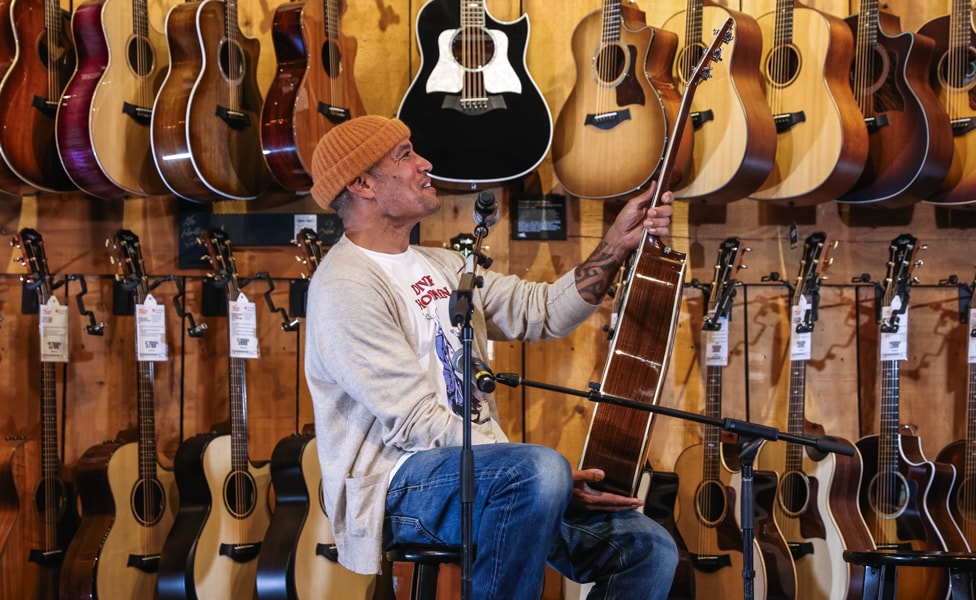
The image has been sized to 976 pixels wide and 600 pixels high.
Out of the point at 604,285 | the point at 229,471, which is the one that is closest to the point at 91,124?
the point at 229,471

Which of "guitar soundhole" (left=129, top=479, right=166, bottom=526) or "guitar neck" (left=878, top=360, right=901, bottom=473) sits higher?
"guitar neck" (left=878, top=360, right=901, bottom=473)

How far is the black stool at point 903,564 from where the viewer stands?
2350 millimetres

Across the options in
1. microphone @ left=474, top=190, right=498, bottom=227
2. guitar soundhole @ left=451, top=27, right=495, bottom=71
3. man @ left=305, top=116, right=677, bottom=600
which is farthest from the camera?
guitar soundhole @ left=451, top=27, right=495, bottom=71

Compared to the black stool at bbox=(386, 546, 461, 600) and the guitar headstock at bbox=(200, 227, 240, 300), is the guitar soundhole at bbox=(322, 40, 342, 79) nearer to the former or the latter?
the guitar headstock at bbox=(200, 227, 240, 300)

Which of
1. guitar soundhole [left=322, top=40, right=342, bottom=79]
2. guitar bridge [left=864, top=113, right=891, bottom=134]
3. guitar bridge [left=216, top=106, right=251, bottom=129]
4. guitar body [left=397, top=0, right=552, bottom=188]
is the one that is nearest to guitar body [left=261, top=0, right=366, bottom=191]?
guitar soundhole [left=322, top=40, right=342, bottom=79]

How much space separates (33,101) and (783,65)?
2.67m

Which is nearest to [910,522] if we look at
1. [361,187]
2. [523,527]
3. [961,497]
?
[961,497]

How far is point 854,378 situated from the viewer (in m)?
4.02

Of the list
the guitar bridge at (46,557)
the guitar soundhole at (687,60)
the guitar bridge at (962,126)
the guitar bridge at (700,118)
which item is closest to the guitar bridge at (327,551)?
the guitar bridge at (46,557)

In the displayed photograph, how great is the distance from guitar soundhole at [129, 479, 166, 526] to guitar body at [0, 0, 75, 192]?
109cm

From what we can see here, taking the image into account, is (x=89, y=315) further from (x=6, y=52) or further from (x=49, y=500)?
(x=6, y=52)

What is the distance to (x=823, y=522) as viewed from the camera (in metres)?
3.45

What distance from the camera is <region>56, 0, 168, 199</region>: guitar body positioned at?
3.38 m

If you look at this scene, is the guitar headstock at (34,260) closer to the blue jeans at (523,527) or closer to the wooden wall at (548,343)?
the wooden wall at (548,343)
